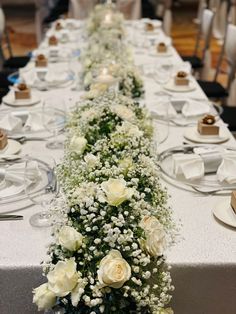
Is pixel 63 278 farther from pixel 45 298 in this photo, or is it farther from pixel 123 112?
pixel 123 112

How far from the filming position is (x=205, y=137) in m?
1.92

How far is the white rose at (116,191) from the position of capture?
105 centimetres

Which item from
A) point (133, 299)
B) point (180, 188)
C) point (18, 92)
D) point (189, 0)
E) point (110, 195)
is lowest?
point (189, 0)

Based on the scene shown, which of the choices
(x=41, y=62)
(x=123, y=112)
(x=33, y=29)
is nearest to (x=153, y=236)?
(x=123, y=112)

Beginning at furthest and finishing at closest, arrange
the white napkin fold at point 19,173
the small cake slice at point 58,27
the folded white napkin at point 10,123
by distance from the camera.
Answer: the small cake slice at point 58,27
the folded white napkin at point 10,123
the white napkin fold at point 19,173

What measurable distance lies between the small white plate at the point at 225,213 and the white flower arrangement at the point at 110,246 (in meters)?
0.18

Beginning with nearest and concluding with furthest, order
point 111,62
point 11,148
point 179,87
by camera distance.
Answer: point 11,148 < point 111,62 < point 179,87

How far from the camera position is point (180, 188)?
1.54 m

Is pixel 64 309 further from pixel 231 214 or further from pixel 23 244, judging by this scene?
pixel 231 214

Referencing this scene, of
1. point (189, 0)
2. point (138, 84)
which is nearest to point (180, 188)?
point (138, 84)

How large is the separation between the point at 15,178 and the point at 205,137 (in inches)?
31.4

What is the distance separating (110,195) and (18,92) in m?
1.53

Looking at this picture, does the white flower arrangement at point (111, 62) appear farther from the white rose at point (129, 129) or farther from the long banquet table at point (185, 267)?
the long banquet table at point (185, 267)

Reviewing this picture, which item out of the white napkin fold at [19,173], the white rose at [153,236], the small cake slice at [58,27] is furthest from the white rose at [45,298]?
the small cake slice at [58,27]
